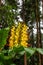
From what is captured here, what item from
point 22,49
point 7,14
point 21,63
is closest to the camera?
point 22,49

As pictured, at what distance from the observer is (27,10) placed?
16.5 metres

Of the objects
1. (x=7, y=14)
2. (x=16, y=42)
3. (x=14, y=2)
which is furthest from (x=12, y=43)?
(x=14, y=2)

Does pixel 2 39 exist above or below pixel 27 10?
above

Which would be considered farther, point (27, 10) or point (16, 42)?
point (27, 10)

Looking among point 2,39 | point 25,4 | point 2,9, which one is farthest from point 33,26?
point 2,39

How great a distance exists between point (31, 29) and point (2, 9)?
Result: 791 centimetres

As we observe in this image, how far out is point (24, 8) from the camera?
16.4 m

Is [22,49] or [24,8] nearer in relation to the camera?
[22,49]

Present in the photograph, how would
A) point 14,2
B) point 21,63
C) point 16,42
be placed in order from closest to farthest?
point 16,42
point 21,63
point 14,2

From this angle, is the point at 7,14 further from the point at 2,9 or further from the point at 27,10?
the point at 27,10

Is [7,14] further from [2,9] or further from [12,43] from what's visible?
[12,43]

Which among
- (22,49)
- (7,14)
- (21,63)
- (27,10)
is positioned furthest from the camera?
(27,10)

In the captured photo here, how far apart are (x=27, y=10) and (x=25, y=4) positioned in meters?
0.37

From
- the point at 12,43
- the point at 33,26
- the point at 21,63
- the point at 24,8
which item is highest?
the point at 12,43
